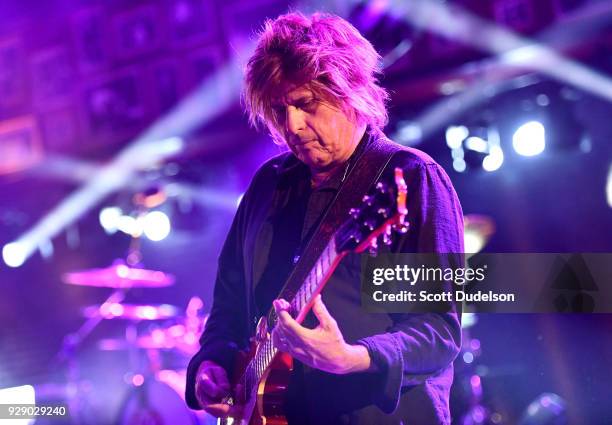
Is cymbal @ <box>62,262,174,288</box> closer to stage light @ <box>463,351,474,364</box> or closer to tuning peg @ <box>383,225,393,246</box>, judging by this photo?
stage light @ <box>463,351,474,364</box>

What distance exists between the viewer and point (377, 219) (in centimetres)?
164

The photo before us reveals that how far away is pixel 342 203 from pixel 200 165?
18.0 feet

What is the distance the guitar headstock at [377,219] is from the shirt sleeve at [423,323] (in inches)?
3.5

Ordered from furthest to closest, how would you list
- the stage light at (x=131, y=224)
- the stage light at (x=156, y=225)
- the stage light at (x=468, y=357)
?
the stage light at (x=156, y=225), the stage light at (x=131, y=224), the stage light at (x=468, y=357)

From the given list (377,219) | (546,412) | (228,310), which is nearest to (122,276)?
(546,412)

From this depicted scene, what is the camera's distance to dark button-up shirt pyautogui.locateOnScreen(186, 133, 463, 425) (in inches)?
66.4

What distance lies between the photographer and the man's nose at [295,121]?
1.96 meters

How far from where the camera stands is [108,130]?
7855 millimetres

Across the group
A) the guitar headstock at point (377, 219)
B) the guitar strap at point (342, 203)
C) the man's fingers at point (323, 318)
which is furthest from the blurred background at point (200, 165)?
the man's fingers at point (323, 318)

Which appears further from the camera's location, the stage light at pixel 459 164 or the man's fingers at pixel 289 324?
the stage light at pixel 459 164

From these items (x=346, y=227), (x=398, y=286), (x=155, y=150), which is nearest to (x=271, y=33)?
(x=346, y=227)

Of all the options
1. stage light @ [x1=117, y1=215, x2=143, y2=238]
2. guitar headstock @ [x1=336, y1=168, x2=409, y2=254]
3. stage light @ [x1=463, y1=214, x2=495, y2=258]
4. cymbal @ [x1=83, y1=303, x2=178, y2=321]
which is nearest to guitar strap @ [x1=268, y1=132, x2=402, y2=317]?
guitar headstock @ [x1=336, y1=168, x2=409, y2=254]

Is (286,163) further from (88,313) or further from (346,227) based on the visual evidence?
(88,313)

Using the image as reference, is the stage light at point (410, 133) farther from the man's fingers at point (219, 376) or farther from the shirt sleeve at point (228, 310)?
the man's fingers at point (219, 376)
